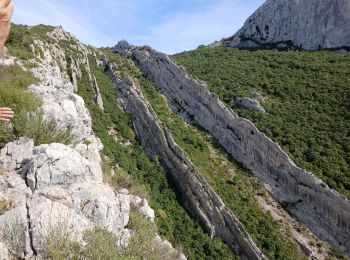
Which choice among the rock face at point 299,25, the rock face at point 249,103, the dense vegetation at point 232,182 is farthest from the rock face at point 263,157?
the rock face at point 299,25

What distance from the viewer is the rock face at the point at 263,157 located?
32094 mm

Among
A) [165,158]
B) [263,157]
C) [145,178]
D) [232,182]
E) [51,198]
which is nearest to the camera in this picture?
[51,198]

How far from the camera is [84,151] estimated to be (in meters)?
18.2

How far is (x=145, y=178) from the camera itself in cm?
3628

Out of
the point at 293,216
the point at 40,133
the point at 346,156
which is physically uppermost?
the point at 40,133

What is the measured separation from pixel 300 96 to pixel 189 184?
22816 mm

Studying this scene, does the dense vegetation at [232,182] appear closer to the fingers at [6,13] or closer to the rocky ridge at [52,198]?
the rocky ridge at [52,198]

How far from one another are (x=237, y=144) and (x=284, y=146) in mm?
5135

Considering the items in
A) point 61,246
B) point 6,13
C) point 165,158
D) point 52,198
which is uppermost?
point 6,13

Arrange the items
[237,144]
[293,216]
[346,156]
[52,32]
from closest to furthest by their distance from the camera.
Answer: [293,216] < [346,156] < [237,144] < [52,32]

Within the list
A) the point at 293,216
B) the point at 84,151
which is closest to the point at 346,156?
the point at 293,216

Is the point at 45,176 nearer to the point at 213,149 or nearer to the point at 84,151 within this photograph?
the point at 84,151

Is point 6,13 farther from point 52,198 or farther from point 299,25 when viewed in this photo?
point 299,25

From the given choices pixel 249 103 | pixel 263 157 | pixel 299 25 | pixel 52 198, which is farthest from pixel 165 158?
pixel 299 25
